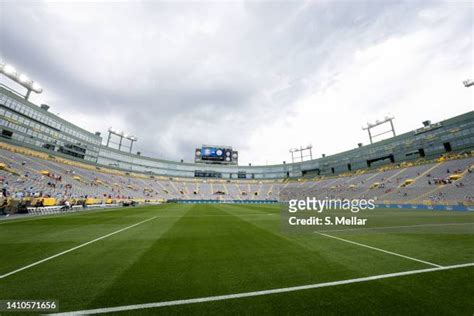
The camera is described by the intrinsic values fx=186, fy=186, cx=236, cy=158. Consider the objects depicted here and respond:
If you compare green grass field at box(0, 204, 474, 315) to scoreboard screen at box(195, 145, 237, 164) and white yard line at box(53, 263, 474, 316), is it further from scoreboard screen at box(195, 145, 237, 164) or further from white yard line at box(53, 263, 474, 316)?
scoreboard screen at box(195, 145, 237, 164)

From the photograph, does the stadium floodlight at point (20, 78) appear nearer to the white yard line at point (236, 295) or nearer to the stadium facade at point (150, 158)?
the stadium facade at point (150, 158)

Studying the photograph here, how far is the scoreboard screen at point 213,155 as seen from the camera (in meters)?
74.3

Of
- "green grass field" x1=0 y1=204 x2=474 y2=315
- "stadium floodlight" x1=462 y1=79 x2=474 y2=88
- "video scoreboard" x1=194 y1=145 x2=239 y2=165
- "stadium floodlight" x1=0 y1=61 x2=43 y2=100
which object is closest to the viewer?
"green grass field" x1=0 y1=204 x2=474 y2=315

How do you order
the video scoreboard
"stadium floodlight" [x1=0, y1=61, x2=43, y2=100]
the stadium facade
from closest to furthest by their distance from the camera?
1. "stadium floodlight" [x1=0, y1=61, x2=43, y2=100]
2. the stadium facade
3. the video scoreboard

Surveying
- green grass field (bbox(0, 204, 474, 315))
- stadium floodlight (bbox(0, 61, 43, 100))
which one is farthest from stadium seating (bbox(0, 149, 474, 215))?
green grass field (bbox(0, 204, 474, 315))

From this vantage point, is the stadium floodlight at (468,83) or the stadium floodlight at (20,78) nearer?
the stadium floodlight at (20,78)

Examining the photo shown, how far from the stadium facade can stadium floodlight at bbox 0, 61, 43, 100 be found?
4383 mm

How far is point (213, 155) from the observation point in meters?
74.6

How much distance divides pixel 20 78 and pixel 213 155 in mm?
52471

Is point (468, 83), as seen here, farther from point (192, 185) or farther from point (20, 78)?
point (20, 78)

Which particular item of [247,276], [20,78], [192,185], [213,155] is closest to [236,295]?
[247,276]

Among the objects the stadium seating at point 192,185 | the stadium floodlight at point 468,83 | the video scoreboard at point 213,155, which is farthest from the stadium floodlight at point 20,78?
the stadium floodlight at point 468,83

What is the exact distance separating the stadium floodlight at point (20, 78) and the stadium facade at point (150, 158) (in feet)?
14.4

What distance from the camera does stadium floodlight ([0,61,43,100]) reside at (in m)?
33.6
